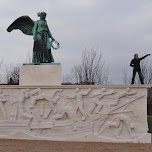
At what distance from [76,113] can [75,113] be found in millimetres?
43

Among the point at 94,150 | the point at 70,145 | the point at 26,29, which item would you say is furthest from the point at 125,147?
the point at 26,29

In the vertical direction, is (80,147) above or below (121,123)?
below

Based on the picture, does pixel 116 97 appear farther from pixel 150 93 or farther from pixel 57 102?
pixel 150 93

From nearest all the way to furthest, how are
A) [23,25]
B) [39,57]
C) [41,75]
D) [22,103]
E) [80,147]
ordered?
[80,147] < [22,103] < [41,75] < [39,57] < [23,25]

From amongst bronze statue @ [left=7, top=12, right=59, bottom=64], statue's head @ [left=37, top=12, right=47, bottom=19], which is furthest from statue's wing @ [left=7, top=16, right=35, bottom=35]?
statue's head @ [left=37, top=12, right=47, bottom=19]

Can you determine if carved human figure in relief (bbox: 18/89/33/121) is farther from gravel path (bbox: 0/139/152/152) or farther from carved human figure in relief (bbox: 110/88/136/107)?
carved human figure in relief (bbox: 110/88/136/107)

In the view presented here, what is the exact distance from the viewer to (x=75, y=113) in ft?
27.3

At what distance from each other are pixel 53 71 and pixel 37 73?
67 centimetres

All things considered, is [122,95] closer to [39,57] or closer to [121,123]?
[121,123]

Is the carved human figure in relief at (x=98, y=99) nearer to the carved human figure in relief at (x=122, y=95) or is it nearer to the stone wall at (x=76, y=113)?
the stone wall at (x=76, y=113)

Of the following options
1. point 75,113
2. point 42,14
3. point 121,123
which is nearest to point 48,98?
point 75,113

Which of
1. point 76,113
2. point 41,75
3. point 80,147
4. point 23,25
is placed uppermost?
point 23,25

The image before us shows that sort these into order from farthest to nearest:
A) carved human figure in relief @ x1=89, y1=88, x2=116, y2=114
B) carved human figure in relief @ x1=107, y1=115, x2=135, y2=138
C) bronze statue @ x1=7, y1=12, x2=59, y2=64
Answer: bronze statue @ x1=7, y1=12, x2=59, y2=64
carved human figure in relief @ x1=89, y1=88, x2=116, y2=114
carved human figure in relief @ x1=107, y1=115, x2=135, y2=138

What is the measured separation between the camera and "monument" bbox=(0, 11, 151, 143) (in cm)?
803
